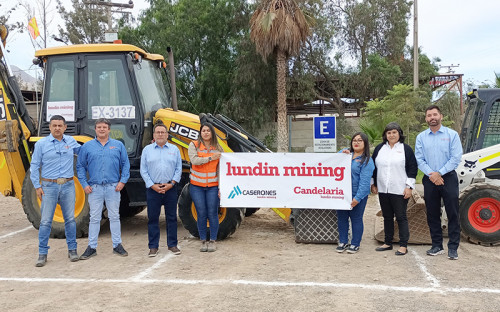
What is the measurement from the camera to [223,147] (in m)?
6.91

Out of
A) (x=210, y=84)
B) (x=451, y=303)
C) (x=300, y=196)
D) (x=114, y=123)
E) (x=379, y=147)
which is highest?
(x=210, y=84)

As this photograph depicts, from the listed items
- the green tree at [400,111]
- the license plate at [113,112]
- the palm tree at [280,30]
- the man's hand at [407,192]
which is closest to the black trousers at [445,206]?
the man's hand at [407,192]

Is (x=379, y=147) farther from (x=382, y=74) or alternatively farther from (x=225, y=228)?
(x=382, y=74)

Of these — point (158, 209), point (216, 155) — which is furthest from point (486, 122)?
point (158, 209)

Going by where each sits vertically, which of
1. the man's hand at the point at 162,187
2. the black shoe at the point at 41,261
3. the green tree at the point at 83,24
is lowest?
the black shoe at the point at 41,261

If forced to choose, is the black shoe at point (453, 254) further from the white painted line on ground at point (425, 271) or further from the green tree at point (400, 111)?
the green tree at point (400, 111)

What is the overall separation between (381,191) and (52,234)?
193 inches

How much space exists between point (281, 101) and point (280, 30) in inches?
117

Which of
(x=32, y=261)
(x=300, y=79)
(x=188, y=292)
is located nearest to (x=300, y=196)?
(x=188, y=292)

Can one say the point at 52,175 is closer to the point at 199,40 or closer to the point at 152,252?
the point at 152,252

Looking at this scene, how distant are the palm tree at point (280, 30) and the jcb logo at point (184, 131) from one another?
1196 centimetres

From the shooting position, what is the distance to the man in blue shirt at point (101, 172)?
5.64 m

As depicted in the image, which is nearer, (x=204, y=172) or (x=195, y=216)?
(x=204, y=172)

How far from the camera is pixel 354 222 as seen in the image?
6.05 metres
